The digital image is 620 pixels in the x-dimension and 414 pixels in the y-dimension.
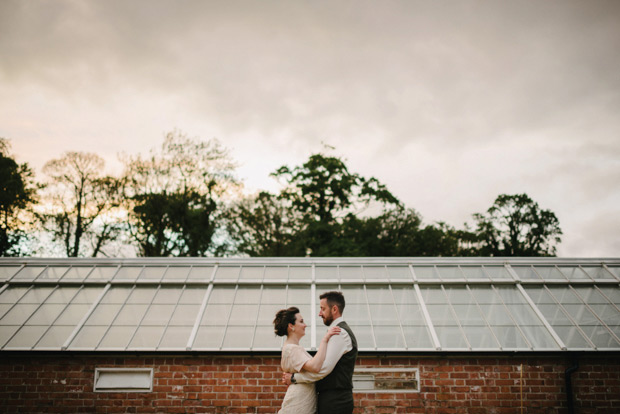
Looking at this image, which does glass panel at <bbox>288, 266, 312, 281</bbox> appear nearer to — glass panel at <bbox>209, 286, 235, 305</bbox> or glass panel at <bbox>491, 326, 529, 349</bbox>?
glass panel at <bbox>209, 286, 235, 305</bbox>

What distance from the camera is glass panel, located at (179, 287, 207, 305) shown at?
275 inches

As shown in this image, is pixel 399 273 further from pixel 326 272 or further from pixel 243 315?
pixel 243 315

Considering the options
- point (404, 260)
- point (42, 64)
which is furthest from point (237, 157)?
point (404, 260)

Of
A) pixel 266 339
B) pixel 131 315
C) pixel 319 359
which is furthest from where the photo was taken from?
pixel 131 315

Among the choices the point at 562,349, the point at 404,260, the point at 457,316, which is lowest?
the point at 562,349

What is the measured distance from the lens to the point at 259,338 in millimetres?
6109

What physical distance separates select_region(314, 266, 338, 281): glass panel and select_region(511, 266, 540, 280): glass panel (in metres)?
3.90

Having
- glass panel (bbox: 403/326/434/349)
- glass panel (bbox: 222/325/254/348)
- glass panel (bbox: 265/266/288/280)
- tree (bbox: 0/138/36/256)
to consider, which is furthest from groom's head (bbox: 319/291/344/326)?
tree (bbox: 0/138/36/256)

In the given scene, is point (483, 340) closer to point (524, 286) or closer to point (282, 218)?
point (524, 286)

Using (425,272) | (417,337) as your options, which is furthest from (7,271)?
(425,272)

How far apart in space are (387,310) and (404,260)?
155 cm

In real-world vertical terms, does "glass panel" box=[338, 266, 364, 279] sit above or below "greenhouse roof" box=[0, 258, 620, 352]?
above

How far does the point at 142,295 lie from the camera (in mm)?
7121

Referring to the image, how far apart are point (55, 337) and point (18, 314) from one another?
3.98ft
